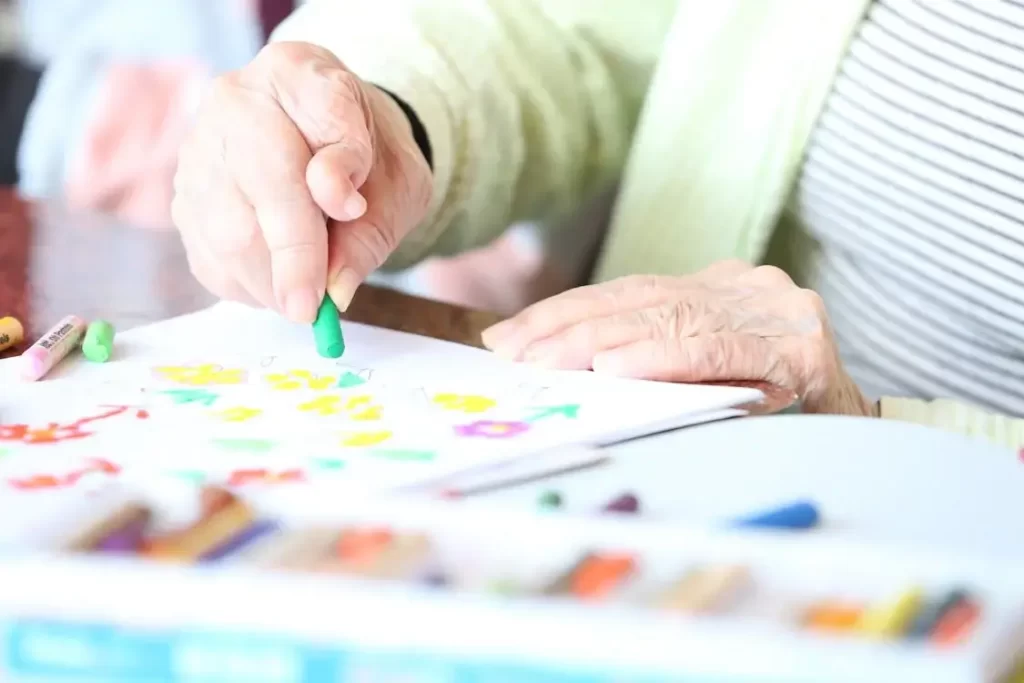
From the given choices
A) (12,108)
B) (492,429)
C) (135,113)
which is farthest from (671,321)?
(12,108)

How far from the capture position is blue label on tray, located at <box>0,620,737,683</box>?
0.63 feet

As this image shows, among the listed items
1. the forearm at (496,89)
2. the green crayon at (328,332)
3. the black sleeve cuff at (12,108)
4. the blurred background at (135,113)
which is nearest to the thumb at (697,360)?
the green crayon at (328,332)

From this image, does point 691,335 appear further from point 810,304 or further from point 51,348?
point 51,348

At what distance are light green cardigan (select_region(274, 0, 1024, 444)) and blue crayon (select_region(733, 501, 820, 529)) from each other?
347mm

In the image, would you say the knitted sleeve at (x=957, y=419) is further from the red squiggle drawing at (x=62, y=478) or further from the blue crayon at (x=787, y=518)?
the red squiggle drawing at (x=62, y=478)

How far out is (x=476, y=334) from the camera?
0.51m

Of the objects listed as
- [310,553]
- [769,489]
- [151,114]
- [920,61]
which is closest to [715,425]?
[769,489]

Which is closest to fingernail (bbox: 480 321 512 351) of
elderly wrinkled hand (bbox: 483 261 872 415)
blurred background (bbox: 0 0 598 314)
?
elderly wrinkled hand (bbox: 483 261 872 415)

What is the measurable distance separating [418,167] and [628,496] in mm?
275

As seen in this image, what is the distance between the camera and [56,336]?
1.49 feet

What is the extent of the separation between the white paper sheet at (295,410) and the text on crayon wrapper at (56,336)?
0.01m

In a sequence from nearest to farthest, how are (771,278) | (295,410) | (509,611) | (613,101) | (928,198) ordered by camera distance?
(509,611), (295,410), (771,278), (928,198), (613,101)

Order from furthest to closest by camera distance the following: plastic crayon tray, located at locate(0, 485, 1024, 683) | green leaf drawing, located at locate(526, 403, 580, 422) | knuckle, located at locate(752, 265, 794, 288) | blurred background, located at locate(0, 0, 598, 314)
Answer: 1. blurred background, located at locate(0, 0, 598, 314)
2. knuckle, located at locate(752, 265, 794, 288)
3. green leaf drawing, located at locate(526, 403, 580, 422)
4. plastic crayon tray, located at locate(0, 485, 1024, 683)

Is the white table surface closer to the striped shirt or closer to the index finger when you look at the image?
the index finger
